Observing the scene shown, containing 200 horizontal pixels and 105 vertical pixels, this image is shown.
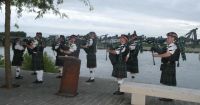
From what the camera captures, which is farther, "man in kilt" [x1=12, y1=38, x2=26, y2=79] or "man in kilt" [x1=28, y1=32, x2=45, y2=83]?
"man in kilt" [x1=12, y1=38, x2=26, y2=79]

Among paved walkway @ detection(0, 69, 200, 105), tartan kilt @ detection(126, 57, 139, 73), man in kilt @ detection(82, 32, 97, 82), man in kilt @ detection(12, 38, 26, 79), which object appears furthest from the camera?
man in kilt @ detection(12, 38, 26, 79)

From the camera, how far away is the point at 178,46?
10562 millimetres

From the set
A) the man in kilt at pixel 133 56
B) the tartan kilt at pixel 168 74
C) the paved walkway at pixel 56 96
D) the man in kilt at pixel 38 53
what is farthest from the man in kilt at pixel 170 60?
the man in kilt at pixel 38 53

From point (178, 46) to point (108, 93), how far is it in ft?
7.69

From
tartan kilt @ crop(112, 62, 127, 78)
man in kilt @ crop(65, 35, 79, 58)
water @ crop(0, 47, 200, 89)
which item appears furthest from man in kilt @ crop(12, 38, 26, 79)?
tartan kilt @ crop(112, 62, 127, 78)

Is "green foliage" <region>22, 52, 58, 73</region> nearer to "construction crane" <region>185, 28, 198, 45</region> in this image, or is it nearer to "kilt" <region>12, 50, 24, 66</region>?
"kilt" <region>12, 50, 24, 66</region>

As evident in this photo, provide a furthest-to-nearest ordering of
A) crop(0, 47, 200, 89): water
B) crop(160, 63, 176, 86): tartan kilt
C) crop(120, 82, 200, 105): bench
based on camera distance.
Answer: crop(0, 47, 200, 89): water
crop(160, 63, 176, 86): tartan kilt
crop(120, 82, 200, 105): bench

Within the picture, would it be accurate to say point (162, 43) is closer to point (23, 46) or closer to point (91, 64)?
point (91, 64)

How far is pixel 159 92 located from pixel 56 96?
2.64 metres

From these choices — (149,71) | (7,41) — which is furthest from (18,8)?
(149,71)

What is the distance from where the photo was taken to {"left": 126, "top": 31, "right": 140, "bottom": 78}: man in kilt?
12.4 m

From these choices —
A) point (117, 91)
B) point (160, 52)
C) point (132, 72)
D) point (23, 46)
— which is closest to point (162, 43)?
point (160, 52)

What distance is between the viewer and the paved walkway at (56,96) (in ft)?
34.0

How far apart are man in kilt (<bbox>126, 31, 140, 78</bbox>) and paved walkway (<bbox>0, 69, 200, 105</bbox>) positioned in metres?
0.70
